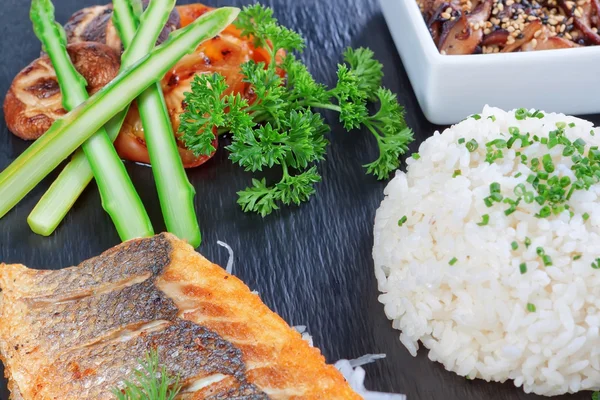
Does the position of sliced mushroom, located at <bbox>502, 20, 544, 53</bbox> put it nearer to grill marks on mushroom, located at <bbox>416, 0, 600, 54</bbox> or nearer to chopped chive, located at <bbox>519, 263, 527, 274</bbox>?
grill marks on mushroom, located at <bbox>416, 0, 600, 54</bbox>

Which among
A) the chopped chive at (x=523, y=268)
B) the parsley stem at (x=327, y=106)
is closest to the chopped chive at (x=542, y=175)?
the chopped chive at (x=523, y=268)

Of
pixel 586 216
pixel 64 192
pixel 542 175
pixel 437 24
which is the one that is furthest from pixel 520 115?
pixel 64 192

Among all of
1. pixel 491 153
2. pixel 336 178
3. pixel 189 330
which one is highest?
pixel 189 330

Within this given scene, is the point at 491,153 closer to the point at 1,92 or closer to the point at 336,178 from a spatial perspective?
the point at 336,178

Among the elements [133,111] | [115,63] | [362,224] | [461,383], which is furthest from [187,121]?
[461,383]

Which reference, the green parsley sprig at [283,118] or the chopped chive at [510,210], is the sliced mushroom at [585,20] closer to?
the green parsley sprig at [283,118]

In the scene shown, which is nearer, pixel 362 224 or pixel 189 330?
pixel 189 330
